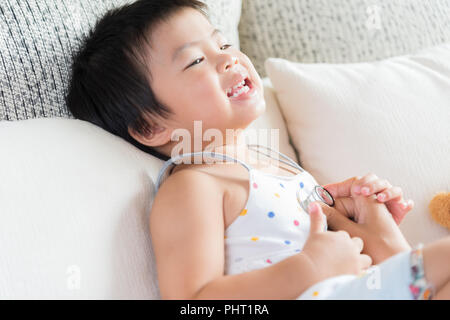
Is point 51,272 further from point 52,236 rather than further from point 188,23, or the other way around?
point 188,23

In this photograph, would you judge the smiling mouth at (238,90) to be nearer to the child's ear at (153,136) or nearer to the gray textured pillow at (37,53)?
the child's ear at (153,136)

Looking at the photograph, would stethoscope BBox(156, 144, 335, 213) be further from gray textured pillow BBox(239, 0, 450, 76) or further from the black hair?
gray textured pillow BBox(239, 0, 450, 76)

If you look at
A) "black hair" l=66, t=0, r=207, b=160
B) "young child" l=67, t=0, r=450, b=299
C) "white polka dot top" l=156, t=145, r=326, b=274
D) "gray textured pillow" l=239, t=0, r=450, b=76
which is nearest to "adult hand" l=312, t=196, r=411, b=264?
"young child" l=67, t=0, r=450, b=299

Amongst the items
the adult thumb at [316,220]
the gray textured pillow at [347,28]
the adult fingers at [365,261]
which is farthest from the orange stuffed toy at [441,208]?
the gray textured pillow at [347,28]

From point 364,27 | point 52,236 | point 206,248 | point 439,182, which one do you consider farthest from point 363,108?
point 52,236

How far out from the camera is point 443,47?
128cm

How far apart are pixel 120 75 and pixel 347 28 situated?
70 cm

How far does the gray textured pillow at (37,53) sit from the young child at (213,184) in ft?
0.09

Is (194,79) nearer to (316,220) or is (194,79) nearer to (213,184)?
(213,184)

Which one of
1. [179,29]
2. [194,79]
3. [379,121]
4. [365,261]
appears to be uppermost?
[179,29]

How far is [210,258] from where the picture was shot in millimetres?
761

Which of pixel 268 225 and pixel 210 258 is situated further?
pixel 268 225

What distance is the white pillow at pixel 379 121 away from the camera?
3.55ft

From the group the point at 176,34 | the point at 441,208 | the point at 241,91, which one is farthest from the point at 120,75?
the point at 441,208
